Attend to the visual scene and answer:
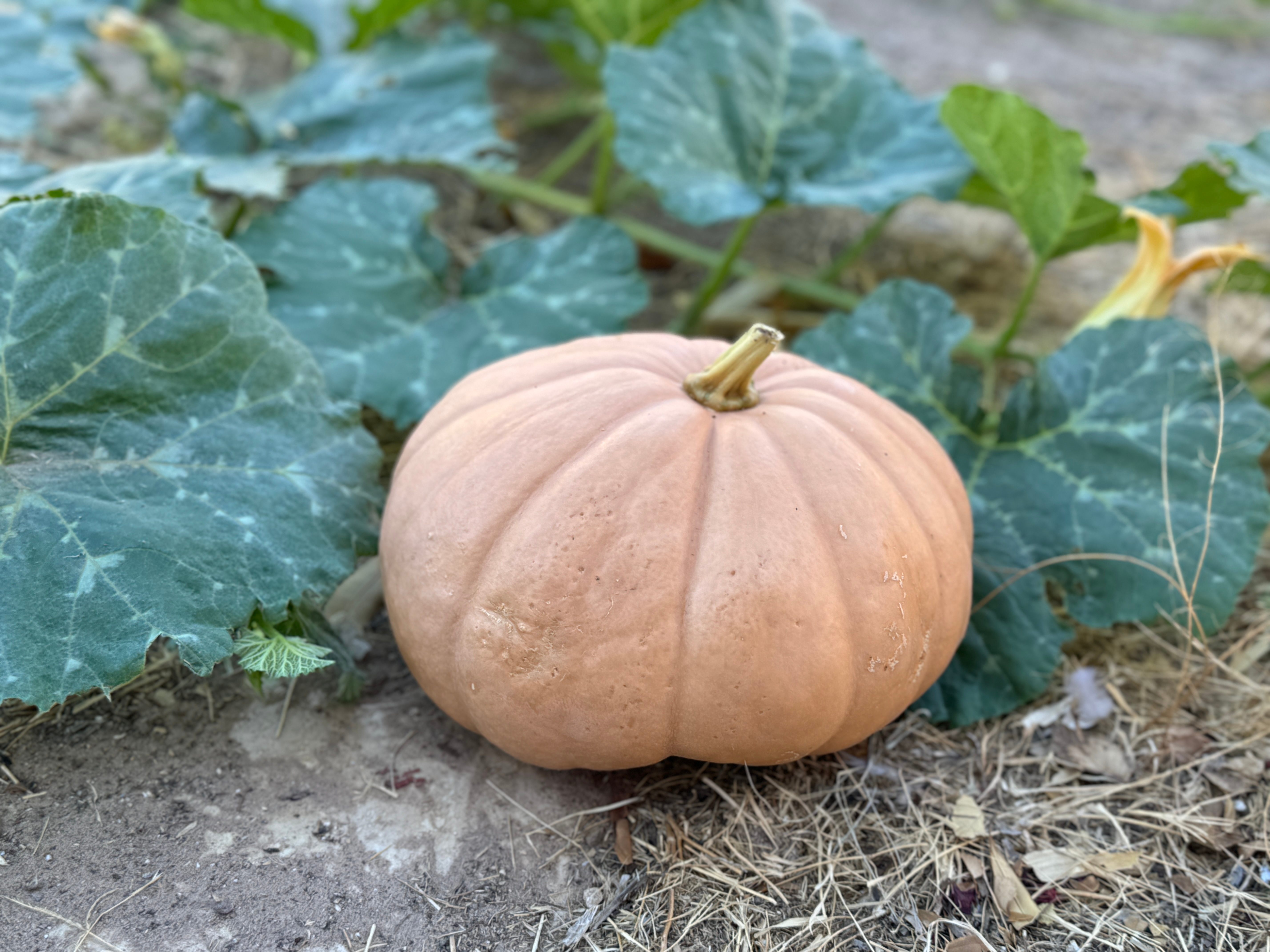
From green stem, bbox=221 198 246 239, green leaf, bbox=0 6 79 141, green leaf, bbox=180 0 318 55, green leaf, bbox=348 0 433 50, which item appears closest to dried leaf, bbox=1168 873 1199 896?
green stem, bbox=221 198 246 239

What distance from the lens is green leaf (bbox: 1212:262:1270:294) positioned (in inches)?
87.6

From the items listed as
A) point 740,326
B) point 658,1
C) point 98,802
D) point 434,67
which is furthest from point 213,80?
point 98,802

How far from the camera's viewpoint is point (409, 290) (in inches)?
90.0

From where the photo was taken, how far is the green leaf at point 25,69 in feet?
7.72

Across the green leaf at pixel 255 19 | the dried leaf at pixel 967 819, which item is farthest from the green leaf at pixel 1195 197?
the green leaf at pixel 255 19

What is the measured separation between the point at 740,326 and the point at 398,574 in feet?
5.77

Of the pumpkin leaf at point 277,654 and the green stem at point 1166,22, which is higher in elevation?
the green stem at point 1166,22

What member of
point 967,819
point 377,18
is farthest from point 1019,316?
point 377,18

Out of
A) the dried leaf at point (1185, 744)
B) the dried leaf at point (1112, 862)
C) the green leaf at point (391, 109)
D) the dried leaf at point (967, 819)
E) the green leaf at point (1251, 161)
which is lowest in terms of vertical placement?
the dried leaf at point (967, 819)

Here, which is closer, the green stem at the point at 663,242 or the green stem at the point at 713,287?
the green stem at the point at 713,287

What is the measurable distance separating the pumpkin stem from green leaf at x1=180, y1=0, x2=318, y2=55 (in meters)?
2.25

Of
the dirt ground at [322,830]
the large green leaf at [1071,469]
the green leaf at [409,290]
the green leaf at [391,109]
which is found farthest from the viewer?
the green leaf at [391,109]

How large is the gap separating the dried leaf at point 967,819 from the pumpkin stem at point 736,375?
76 centimetres

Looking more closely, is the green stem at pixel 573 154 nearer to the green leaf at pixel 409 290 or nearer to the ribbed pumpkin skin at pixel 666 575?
the green leaf at pixel 409 290
